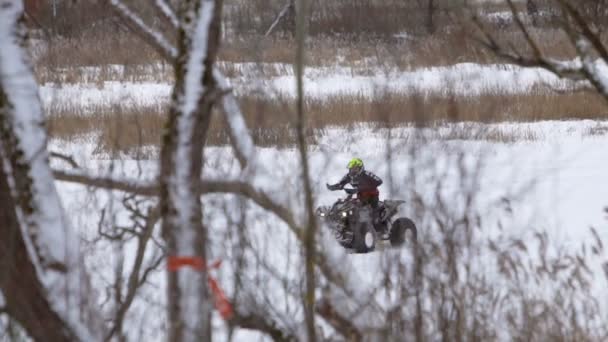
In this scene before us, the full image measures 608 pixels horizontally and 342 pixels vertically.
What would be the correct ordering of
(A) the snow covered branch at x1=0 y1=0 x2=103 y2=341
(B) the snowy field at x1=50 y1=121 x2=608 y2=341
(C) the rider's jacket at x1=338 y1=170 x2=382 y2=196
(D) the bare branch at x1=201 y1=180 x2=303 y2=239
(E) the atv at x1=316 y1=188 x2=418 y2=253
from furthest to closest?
(C) the rider's jacket at x1=338 y1=170 x2=382 y2=196 → (E) the atv at x1=316 y1=188 x2=418 y2=253 → (B) the snowy field at x1=50 y1=121 x2=608 y2=341 → (D) the bare branch at x1=201 y1=180 x2=303 y2=239 → (A) the snow covered branch at x1=0 y1=0 x2=103 y2=341

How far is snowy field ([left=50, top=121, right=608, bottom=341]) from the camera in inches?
150

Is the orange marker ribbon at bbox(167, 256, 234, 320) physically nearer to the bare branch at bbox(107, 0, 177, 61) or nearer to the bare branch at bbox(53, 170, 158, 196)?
the bare branch at bbox(53, 170, 158, 196)

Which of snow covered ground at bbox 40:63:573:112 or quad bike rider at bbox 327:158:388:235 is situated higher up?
snow covered ground at bbox 40:63:573:112

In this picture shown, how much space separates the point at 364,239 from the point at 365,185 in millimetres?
520

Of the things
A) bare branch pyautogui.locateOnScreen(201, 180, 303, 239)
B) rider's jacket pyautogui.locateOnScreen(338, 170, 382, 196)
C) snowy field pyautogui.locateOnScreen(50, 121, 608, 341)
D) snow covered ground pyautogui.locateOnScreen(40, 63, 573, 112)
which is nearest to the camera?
bare branch pyautogui.locateOnScreen(201, 180, 303, 239)

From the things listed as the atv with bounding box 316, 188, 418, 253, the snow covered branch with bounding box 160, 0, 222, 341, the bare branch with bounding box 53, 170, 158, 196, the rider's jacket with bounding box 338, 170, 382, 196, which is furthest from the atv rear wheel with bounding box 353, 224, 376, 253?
the snow covered branch with bounding box 160, 0, 222, 341

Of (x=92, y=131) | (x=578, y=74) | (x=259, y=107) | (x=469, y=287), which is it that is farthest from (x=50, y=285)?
(x=92, y=131)

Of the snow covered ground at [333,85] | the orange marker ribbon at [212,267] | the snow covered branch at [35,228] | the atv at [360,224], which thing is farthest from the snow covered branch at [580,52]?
the snow covered ground at [333,85]

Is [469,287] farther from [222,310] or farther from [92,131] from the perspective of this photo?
[92,131]

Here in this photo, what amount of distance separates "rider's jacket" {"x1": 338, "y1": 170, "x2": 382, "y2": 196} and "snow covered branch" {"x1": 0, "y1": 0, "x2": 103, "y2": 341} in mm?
5292

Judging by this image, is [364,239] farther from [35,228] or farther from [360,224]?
[35,228]

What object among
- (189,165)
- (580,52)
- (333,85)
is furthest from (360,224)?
(333,85)

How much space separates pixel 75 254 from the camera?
3.28 metres

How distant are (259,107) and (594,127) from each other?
13.2 meters
